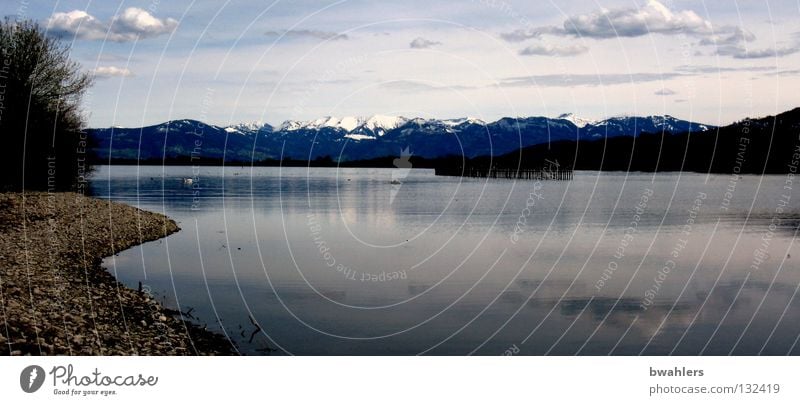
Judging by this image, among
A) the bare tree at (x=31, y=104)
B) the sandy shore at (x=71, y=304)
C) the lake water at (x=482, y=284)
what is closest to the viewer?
the sandy shore at (x=71, y=304)

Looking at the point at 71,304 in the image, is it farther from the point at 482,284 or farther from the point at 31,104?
the point at 31,104

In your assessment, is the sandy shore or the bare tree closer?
the sandy shore

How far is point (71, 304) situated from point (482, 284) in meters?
15.2

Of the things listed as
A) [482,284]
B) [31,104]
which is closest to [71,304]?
[482,284]

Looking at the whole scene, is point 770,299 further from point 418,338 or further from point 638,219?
point 638,219

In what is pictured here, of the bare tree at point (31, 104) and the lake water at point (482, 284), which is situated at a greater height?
the bare tree at point (31, 104)

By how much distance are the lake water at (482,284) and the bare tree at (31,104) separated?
432 inches

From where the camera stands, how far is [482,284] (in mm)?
30062

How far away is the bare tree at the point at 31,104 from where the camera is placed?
4988 centimetres

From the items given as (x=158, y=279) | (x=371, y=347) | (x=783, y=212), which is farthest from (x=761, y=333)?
(x=783, y=212)

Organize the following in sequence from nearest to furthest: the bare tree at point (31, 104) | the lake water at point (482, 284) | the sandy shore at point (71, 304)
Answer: the sandy shore at point (71, 304) → the lake water at point (482, 284) → the bare tree at point (31, 104)

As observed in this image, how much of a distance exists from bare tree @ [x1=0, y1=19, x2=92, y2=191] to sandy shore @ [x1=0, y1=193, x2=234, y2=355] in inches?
458

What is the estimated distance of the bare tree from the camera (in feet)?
164

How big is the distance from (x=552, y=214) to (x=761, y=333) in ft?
155
